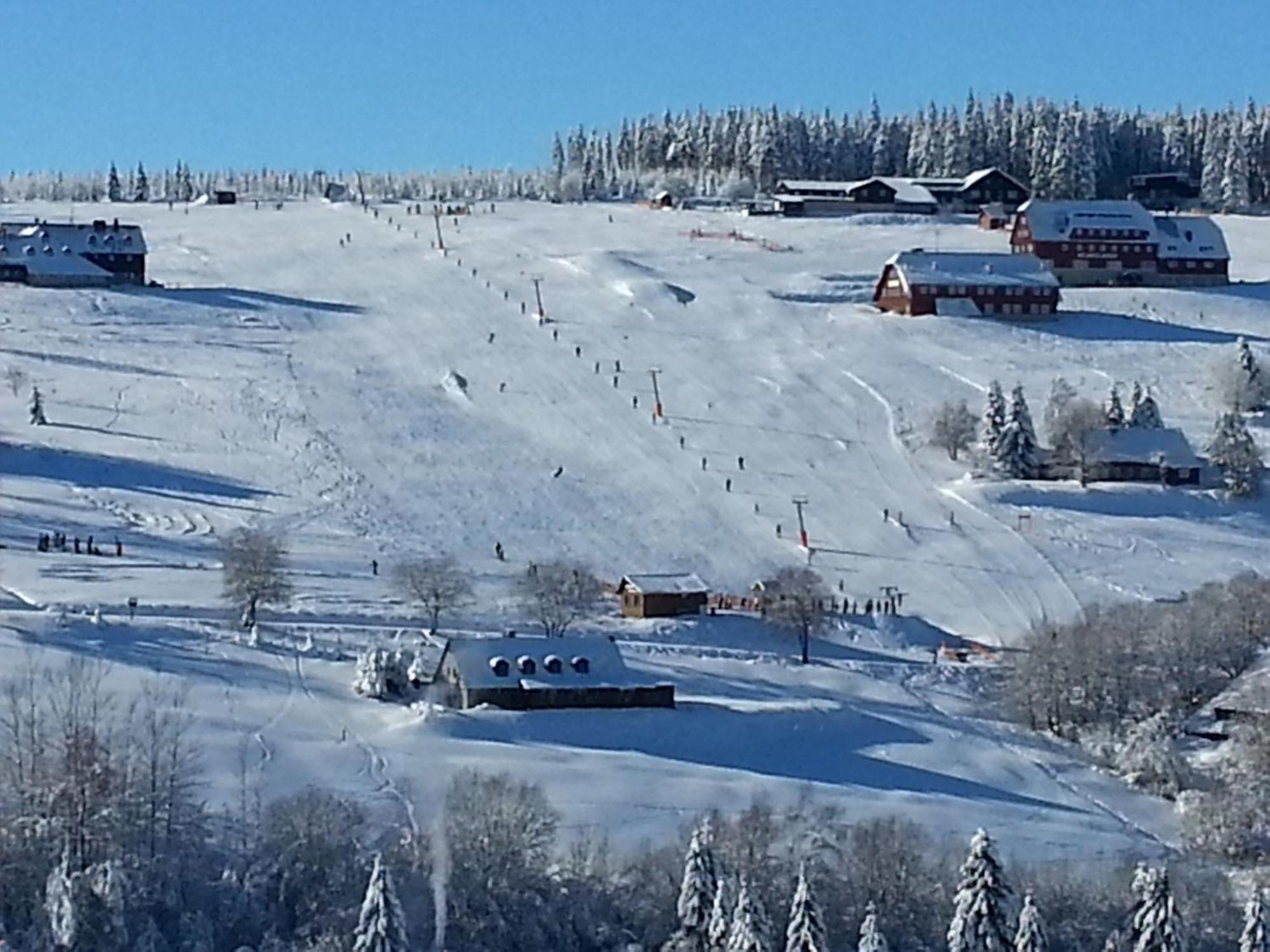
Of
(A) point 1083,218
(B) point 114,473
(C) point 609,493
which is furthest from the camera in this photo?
(A) point 1083,218

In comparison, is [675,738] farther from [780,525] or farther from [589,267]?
[589,267]

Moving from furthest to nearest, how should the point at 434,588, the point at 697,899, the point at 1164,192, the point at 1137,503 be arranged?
the point at 1164,192, the point at 1137,503, the point at 434,588, the point at 697,899

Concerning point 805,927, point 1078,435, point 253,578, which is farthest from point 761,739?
point 1078,435

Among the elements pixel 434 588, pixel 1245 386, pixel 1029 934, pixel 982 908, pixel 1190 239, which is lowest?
pixel 1029 934

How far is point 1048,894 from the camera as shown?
30953 millimetres

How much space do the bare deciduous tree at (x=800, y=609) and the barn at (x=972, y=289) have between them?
29.3 meters

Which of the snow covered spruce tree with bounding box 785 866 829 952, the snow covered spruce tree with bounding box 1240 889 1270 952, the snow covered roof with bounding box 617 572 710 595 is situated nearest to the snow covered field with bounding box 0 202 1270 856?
the snow covered roof with bounding box 617 572 710 595

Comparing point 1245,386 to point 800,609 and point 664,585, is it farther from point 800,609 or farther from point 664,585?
point 664,585

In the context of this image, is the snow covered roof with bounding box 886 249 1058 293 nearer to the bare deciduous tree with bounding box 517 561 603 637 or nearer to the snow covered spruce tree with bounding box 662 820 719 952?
the bare deciduous tree with bounding box 517 561 603 637

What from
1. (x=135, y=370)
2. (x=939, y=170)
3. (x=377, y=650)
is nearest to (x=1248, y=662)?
(x=377, y=650)

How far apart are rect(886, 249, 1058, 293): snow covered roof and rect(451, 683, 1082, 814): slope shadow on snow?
35.6 meters

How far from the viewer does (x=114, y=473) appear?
50.5 m

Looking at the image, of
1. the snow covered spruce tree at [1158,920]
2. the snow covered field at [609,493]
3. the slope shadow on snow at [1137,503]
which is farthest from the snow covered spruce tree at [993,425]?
the snow covered spruce tree at [1158,920]

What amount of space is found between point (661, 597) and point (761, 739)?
274 inches
